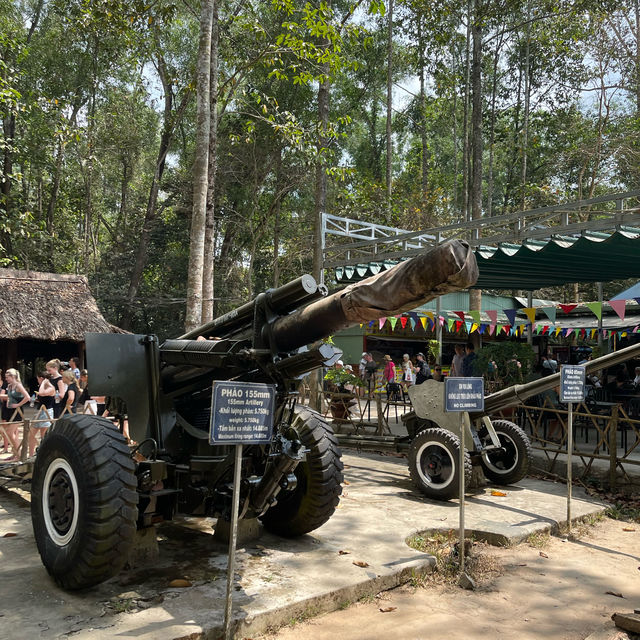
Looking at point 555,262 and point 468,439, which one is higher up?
point 555,262

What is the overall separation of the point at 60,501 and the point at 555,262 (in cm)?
1031

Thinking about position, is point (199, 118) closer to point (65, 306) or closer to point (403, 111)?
point (65, 306)

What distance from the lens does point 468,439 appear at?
767cm

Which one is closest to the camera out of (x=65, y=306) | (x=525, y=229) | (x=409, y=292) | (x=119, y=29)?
(x=409, y=292)

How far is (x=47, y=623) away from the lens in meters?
3.71

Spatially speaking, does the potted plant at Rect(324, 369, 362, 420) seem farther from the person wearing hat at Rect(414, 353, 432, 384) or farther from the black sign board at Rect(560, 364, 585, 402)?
the black sign board at Rect(560, 364, 585, 402)

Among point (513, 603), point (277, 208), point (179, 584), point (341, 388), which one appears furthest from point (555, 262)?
point (277, 208)

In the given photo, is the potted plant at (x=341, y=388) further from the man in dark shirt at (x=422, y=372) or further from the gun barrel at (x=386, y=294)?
the gun barrel at (x=386, y=294)

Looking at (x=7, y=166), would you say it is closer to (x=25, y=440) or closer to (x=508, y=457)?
(x=25, y=440)

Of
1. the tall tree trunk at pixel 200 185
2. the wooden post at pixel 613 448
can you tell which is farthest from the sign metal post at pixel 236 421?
the tall tree trunk at pixel 200 185

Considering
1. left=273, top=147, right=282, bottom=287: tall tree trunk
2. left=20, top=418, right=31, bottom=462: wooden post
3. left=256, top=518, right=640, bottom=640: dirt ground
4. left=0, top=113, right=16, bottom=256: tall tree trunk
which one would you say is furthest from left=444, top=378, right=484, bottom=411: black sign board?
left=0, top=113, right=16, bottom=256: tall tree trunk

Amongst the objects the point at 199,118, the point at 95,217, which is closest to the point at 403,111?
the point at 95,217

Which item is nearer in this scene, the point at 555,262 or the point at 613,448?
the point at 613,448

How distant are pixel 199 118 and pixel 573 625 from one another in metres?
9.81
